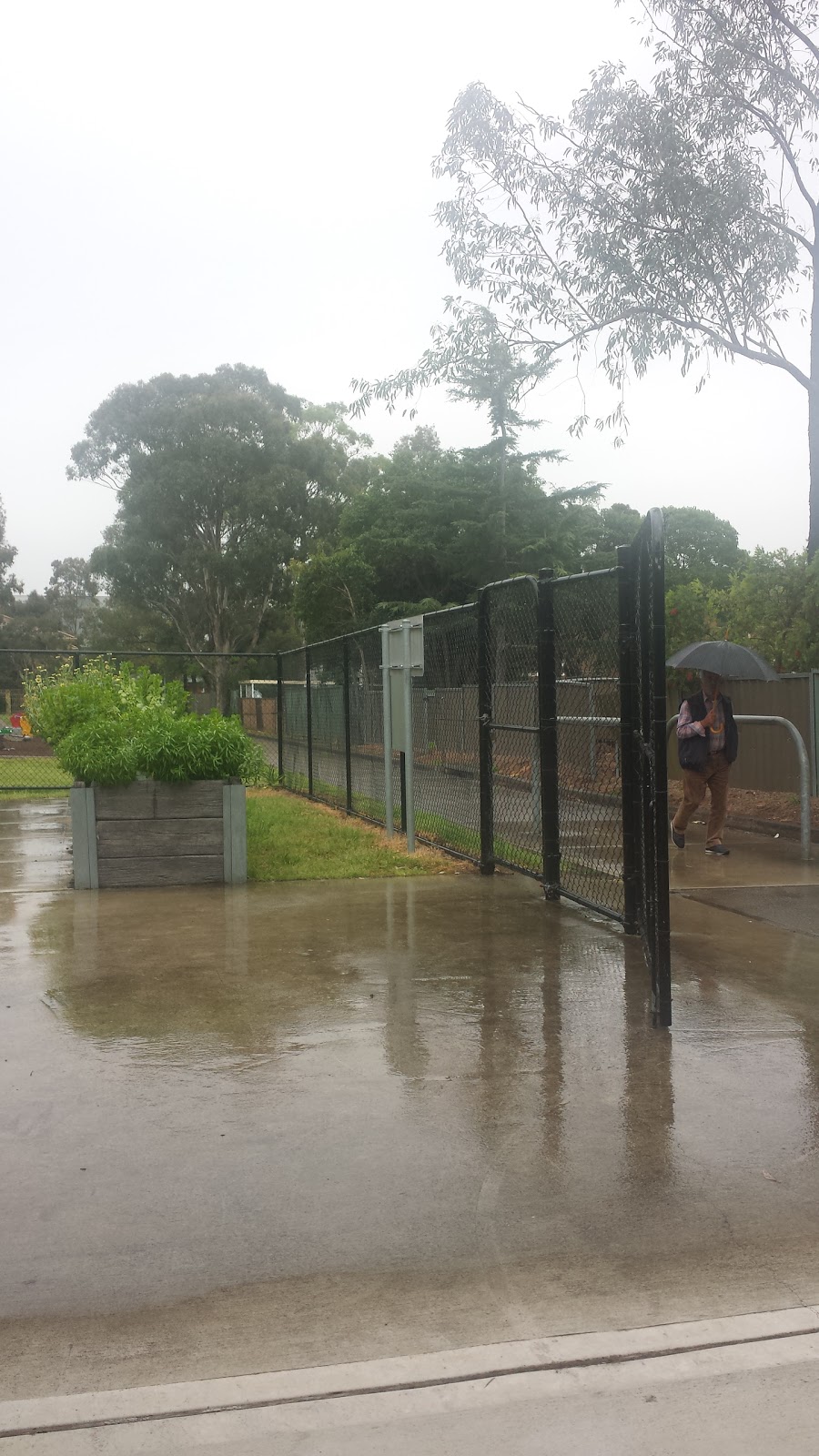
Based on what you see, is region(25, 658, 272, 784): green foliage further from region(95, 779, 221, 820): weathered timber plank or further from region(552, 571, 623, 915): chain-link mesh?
region(552, 571, 623, 915): chain-link mesh

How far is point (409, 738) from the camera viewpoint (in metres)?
10.6

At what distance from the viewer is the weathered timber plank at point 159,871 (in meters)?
9.34

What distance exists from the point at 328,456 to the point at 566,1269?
2031 inches

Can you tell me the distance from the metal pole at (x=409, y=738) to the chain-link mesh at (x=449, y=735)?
0.93ft

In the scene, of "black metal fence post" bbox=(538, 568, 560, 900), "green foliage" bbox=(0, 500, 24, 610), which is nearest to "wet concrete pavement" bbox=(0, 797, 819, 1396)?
"black metal fence post" bbox=(538, 568, 560, 900)

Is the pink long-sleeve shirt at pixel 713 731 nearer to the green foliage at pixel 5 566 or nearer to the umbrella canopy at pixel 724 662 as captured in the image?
the umbrella canopy at pixel 724 662

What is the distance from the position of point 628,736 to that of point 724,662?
3.67 metres

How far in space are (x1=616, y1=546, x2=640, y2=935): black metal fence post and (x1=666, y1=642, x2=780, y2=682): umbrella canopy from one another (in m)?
3.34

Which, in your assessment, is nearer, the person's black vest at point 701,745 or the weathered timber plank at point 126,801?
the weathered timber plank at point 126,801

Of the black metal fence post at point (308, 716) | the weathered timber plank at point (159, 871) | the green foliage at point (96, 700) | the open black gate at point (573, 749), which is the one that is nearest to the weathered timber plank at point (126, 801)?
the weathered timber plank at point (159, 871)

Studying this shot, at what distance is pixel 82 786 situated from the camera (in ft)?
30.4

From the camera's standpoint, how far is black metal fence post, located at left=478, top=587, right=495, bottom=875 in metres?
9.41

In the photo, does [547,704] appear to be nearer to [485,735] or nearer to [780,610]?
[485,735]

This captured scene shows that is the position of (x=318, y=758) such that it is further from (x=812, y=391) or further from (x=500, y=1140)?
(x=500, y=1140)
